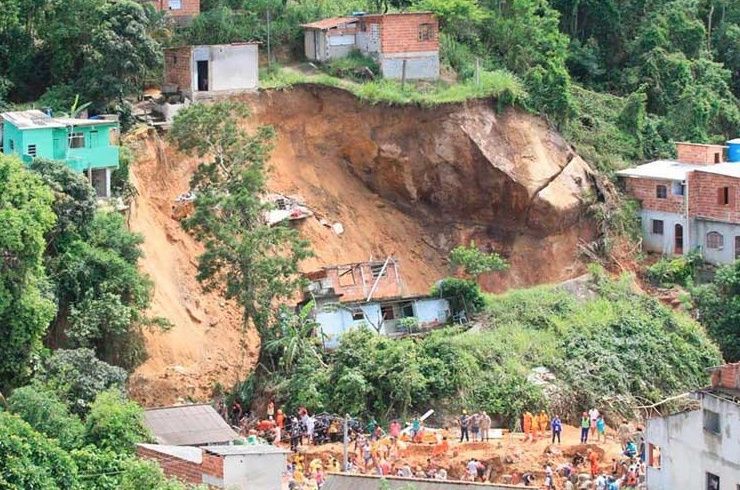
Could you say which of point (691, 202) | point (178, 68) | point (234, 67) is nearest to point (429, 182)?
point (234, 67)

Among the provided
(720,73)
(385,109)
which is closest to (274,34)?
(385,109)

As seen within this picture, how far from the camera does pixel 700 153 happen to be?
64.7 meters

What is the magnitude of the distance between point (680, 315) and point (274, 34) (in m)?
12.7

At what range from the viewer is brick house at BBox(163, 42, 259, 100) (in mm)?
61250

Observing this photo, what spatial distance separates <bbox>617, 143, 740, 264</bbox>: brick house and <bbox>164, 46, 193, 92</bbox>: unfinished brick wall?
11.7m

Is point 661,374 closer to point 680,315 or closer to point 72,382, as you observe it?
point 680,315

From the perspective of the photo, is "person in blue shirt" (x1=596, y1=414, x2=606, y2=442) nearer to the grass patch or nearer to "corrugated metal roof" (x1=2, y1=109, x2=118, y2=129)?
the grass patch

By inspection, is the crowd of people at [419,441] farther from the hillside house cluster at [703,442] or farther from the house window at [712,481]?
the house window at [712,481]

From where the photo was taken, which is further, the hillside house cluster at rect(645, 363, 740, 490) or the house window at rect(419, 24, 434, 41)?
the house window at rect(419, 24, 434, 41)

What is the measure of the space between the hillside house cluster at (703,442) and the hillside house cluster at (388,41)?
54.2ft

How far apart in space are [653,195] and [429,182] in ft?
19.3

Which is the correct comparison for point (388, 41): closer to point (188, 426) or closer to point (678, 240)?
point (678, 240)

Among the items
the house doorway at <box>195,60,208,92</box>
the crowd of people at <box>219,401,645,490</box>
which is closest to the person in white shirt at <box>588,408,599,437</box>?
the crowd of people at <box>219,401,645,490</box>

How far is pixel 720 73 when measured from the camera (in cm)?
7025
